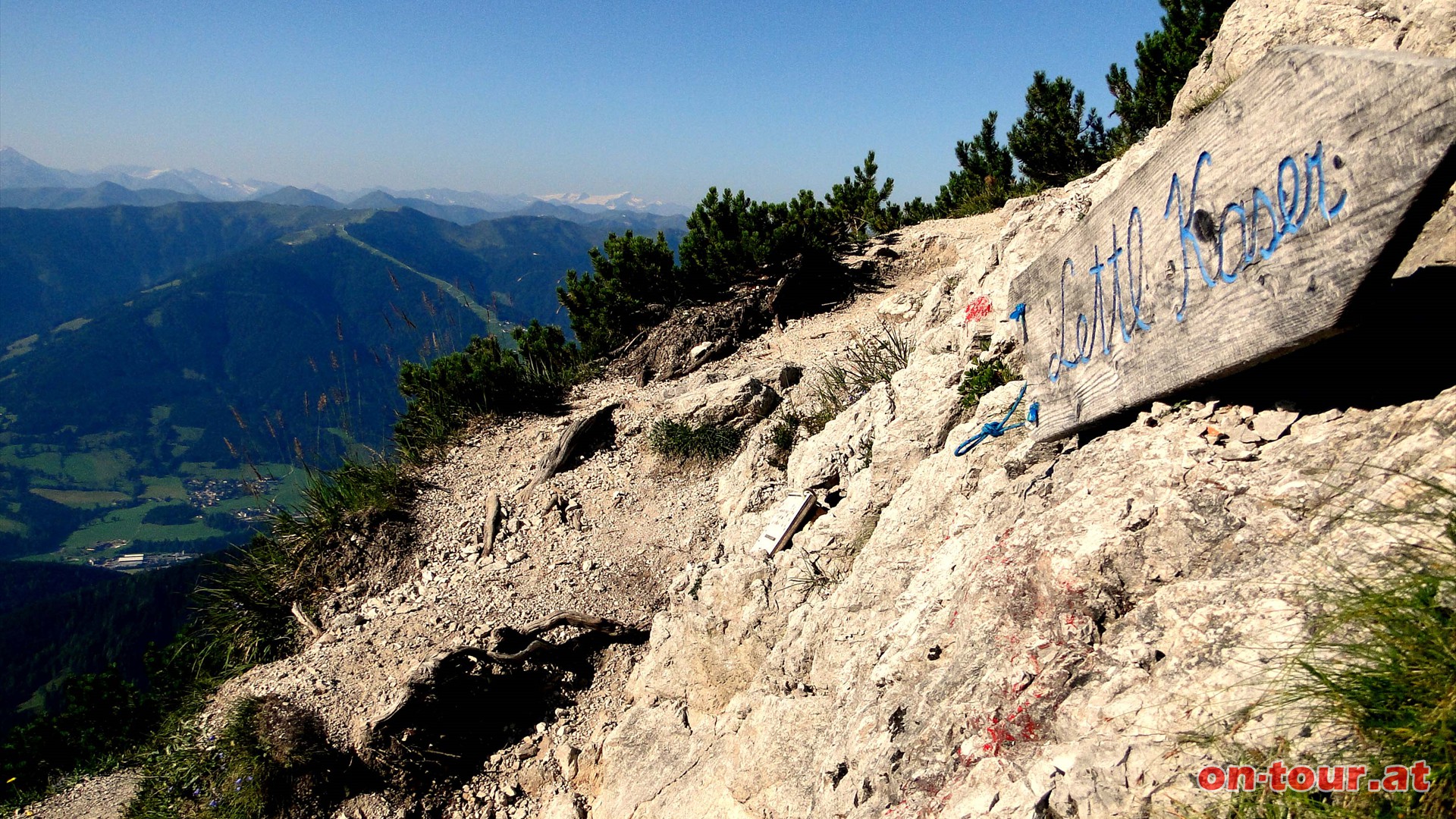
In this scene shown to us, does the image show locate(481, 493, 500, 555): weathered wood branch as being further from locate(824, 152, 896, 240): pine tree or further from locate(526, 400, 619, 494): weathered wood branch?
locate(824, 152, 896, 240): pine tree

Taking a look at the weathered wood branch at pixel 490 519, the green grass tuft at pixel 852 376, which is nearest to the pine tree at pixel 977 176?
the green grass tuft at pixel 852 376

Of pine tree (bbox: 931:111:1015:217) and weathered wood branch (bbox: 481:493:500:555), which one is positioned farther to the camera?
pine tree (bbox: 931:111:1015:217)

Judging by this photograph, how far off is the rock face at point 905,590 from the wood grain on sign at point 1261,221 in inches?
13.8

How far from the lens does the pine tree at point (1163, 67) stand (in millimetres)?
12250

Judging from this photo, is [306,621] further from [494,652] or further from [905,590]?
[905,590]

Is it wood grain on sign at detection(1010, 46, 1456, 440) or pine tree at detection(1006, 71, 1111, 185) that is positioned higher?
pine tree at detection(1006, 71, 1111, 185)

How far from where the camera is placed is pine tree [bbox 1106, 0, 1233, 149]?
40.2 ft

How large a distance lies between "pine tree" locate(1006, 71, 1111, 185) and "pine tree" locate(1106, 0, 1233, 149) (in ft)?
2.22

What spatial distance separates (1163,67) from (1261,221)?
548 inches

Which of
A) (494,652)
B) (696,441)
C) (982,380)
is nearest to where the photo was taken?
(982,380)

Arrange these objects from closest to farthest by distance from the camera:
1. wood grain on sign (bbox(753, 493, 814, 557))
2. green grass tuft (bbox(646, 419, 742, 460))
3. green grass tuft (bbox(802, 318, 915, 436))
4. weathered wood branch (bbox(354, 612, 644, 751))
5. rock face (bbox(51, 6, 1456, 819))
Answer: rock face (bbox(51, 6, 1456, 819))
wood grain on sign (bbox(753, 493, 814, 557))
weathered wood branch (bbox(354, 612, 644, 751))
green grass tuft (bbox(802, 318, 915, 436))
green grass tuft (bbox(646, 419, 742, 460))

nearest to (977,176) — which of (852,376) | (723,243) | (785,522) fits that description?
(723,243)

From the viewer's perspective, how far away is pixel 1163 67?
13148 mm

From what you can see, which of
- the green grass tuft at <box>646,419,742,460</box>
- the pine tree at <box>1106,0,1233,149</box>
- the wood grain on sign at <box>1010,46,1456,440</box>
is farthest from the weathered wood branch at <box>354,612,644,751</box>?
the pine tree at <box>1106,0,1233,149</box>
